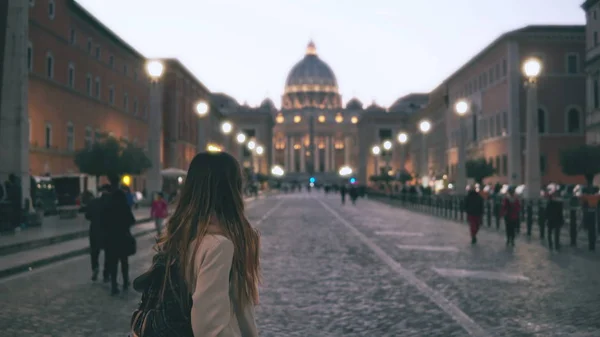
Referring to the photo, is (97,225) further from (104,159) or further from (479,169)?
(479,169)

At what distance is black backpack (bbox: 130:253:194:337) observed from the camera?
3156mm

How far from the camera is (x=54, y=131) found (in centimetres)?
4525

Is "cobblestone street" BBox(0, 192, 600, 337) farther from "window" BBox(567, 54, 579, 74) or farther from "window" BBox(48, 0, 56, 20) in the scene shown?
"window" BBox(567, 54, 579, 74)

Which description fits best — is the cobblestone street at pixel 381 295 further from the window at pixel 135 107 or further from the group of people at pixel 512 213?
the window at pixel 135 107

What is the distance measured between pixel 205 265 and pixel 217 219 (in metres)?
0.24

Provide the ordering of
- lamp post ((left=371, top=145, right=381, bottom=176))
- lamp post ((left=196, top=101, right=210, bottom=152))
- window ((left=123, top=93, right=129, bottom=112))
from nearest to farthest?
lamp post ((left=196, top=101, right=210, bottom=152)), window ((left=123, top=93, right=129, bottom=112)), lamp post ((left=371, top=145, right=381, bottom=176))

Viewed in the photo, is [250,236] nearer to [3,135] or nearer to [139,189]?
[3,135]

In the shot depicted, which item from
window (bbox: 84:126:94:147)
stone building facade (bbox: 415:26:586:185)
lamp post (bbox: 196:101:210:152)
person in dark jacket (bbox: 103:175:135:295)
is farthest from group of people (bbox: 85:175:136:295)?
stone building facade (bbox: 415:26:586:185)

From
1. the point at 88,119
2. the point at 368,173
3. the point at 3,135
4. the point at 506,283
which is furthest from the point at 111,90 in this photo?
the point at 368,173

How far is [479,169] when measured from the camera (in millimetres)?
62719

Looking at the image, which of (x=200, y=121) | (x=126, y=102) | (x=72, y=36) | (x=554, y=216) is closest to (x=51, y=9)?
(x=72, y=36)

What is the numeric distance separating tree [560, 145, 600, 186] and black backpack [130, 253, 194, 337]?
45.4 m

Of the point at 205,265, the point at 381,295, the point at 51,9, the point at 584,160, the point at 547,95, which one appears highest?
the point at 51,9

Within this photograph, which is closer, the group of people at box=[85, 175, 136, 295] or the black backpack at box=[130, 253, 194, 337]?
the black backpack at box=[130, 253, 194, 337]
